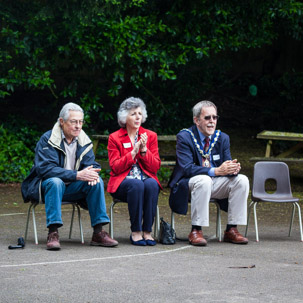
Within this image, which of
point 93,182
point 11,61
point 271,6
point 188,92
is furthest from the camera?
point 188,92

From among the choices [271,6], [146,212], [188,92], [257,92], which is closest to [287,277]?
[146,212]

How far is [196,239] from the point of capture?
261 inches

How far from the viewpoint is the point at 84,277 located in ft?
16.9

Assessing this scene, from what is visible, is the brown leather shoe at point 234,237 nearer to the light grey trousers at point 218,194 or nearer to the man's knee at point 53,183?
the light grey trousers at point 218,194

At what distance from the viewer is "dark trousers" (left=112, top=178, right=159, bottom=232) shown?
21.6 ft

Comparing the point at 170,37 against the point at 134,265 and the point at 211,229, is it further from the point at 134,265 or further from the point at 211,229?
the point at 134,265

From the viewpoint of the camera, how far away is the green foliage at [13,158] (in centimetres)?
1175

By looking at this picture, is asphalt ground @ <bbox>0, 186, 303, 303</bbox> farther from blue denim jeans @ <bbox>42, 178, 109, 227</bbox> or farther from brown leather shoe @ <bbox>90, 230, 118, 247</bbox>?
blue denim jeans @ <bbox>42, 178, 109, 227</bbox>

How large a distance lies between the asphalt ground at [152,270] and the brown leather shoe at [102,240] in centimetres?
9

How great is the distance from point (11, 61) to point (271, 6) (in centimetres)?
504

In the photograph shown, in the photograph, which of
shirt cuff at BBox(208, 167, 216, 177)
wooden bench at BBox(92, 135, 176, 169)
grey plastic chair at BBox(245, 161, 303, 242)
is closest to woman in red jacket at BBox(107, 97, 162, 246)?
shirt cuff at BBox(208, 167, 216, 177)

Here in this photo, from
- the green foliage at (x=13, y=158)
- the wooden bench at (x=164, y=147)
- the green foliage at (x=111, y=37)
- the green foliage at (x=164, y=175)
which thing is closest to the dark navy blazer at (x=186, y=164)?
the wooden bench at (x=164, y=147)

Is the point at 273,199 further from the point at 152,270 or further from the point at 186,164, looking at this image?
the point at 152,270

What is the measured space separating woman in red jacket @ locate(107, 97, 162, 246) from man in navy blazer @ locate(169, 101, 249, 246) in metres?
0.27
